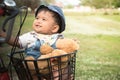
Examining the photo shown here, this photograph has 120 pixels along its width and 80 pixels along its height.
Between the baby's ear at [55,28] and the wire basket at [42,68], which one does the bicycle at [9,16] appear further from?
the baby's ear at [55,28]

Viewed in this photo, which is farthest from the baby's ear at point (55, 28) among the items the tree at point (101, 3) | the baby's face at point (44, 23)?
the tree at point (101, 3)

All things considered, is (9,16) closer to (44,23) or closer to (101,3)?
(44,23)

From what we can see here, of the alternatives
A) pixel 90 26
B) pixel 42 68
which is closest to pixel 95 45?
pixel 90 26

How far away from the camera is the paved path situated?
3.62m

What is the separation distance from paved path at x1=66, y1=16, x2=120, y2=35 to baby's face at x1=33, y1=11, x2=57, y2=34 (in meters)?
2.05

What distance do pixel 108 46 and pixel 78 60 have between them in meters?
0.52

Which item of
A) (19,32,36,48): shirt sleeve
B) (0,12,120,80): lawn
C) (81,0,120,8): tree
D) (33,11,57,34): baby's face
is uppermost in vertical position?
(33,11,57,34): baby's face

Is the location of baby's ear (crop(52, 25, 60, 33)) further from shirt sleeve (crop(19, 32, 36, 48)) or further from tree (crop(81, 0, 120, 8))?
tree (crop(81, 0, 120, 8))

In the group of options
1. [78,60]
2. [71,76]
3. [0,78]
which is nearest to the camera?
[0,78]

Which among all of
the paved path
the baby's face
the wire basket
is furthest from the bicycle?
the paved path

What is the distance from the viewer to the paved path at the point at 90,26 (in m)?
3.62

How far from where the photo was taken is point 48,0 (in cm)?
329

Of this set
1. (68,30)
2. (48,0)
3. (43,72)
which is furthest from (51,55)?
(68,30)

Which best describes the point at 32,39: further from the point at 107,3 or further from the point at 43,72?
the point at 107,3
